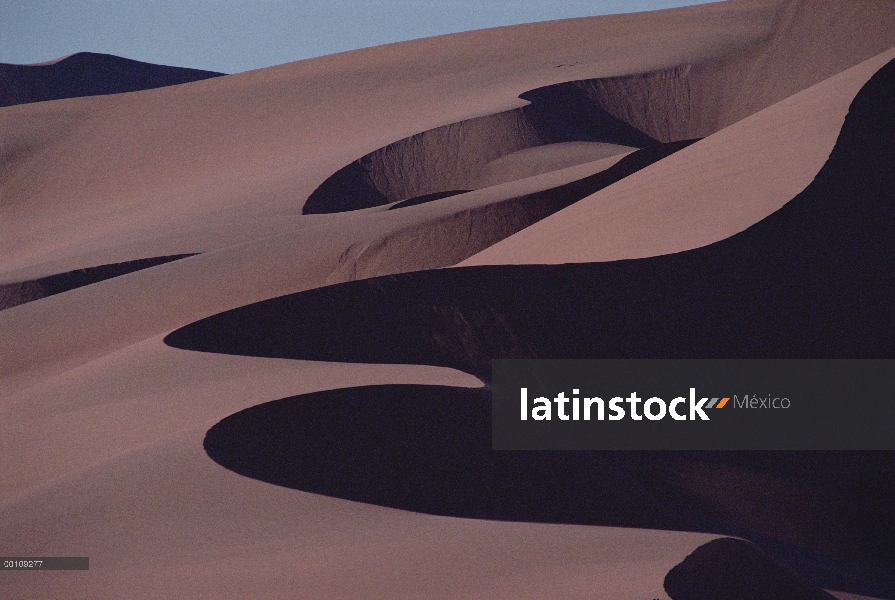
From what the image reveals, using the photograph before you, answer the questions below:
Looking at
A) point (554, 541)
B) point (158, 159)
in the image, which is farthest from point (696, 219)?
point (158, 159)

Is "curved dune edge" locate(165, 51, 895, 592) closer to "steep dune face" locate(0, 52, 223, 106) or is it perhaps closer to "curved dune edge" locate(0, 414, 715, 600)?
"curved dune edge" locate(0, 414, 715, 600)

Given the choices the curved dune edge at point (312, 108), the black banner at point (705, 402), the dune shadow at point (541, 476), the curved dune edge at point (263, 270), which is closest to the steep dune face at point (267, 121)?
the curved dune edge at point (312, 108)

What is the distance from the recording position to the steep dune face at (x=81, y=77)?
39.7 metres

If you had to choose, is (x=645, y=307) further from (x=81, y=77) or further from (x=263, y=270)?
(x=81, y=77)

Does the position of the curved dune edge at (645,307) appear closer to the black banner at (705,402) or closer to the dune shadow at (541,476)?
the black banner at (705,402)

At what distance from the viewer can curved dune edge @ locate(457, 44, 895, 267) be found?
5949 millimetres

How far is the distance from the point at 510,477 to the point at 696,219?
2598 mm

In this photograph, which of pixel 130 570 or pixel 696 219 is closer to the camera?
pixel 130 570

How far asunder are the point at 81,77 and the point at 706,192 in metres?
43.7

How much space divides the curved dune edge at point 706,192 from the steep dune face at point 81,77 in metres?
36.6

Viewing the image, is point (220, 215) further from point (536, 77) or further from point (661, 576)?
point (661, 576)

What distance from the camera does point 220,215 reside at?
43.4 feet

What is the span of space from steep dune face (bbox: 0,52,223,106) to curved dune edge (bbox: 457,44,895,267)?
3655cm

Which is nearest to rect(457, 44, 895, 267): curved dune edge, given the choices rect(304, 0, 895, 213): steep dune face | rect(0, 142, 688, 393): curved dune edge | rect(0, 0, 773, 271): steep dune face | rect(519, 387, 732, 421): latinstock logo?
rect(519, 387, 732, 421): latinstock logo
